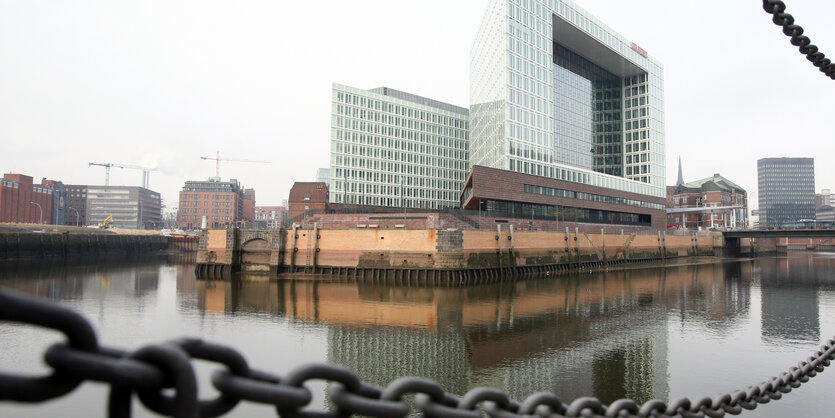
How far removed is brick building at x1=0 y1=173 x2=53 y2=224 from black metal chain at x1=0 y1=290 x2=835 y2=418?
142176mm

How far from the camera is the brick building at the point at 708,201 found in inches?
5030

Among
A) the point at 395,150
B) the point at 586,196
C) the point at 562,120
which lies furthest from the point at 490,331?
the point at 395,150

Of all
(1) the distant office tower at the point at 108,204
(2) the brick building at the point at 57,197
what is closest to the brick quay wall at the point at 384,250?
(2) the brick building at the point at 57,197

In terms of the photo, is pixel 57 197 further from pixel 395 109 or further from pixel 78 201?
pixel 395 109

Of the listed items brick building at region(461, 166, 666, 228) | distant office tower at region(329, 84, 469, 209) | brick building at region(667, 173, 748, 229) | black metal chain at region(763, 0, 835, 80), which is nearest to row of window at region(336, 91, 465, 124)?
distant office tower at region(329, 84, 469, 209)

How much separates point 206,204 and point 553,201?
13798 centimetres

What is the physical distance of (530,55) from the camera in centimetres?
6950

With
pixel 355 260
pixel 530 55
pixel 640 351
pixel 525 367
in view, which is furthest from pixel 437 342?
pixel 530 55

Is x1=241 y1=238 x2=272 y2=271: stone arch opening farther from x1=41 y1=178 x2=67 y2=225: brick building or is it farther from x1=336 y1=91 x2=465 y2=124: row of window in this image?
x1=41 y1=178 x2=67 y2=225: brick building

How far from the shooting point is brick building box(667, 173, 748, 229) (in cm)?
12775

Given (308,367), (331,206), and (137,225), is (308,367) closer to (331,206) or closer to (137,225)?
(331,206)

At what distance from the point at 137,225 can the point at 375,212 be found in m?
147

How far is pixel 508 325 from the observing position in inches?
1003

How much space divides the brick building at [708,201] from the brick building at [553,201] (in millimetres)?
43964
